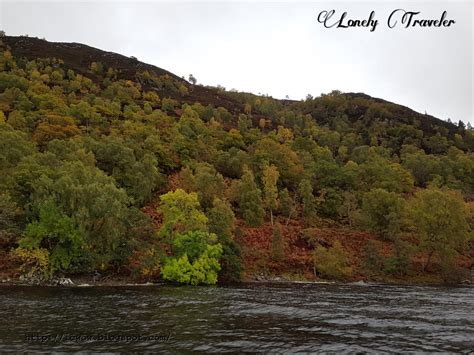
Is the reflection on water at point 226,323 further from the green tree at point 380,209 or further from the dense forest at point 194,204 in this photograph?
the green tree at point 380,209

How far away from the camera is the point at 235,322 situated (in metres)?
27.5

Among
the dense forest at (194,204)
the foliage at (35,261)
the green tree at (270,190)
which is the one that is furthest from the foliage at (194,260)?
the green tree at (270,190)

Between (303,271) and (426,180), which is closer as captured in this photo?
(303,271)

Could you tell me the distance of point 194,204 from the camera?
6206 centimetres

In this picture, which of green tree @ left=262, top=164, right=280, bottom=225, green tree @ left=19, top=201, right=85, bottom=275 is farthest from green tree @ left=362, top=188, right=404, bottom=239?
green tree @ left=19, top=201, right=85, bottom=275

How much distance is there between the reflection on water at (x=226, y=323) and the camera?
21094mm

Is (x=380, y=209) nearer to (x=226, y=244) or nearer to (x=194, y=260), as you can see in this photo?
(x=226, y=244)

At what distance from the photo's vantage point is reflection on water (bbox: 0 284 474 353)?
69.2ft

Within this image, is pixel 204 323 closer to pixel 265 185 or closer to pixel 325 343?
pixel 325 343

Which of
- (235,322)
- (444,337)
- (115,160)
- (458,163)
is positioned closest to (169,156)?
(115,160)

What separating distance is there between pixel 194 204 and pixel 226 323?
3584cm

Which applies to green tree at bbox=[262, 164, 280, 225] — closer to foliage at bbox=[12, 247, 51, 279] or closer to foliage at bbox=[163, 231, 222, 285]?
foliage at bbox=[163, 231, 222, 285]

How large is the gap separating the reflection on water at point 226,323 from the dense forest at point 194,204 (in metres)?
14.0

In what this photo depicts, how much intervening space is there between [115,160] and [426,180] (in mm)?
105949
